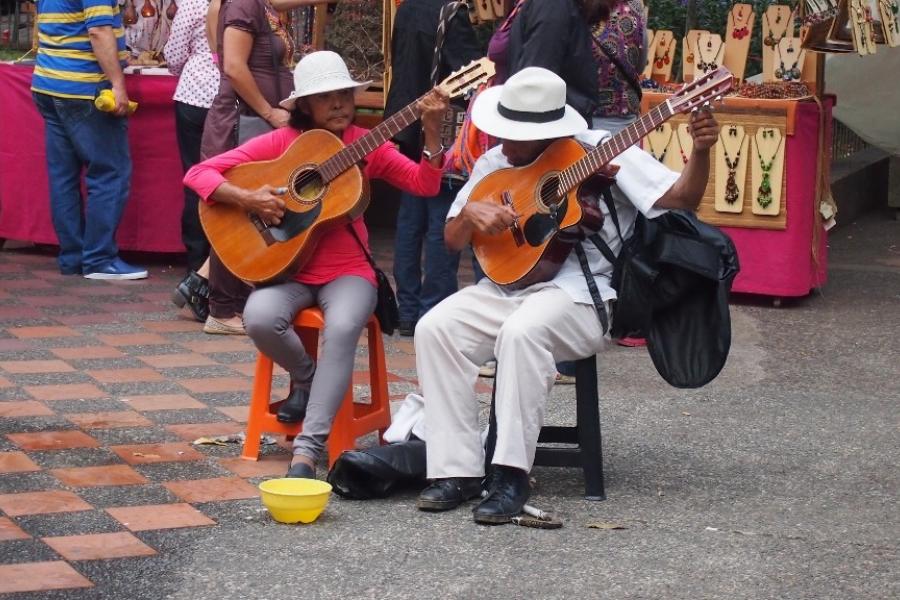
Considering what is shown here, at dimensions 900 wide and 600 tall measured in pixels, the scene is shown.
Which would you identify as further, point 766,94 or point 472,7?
point 472,7

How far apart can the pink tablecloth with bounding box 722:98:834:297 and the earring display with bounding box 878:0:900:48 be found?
0.46 metres

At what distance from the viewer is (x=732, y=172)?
7590 millimetres

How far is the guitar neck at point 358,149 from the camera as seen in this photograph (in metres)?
4.78

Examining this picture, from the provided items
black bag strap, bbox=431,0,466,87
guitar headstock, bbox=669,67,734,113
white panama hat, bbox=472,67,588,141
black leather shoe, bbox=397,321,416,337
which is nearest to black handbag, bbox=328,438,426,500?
white panama hat, bbox=472,67,588,141

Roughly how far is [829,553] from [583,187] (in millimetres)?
1277

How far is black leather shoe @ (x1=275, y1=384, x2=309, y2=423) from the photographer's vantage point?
5.03 m

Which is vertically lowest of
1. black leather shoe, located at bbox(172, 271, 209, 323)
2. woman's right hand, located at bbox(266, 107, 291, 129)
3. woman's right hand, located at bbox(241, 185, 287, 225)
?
black leather shoe, located at bbox(172, 271, 209, 323)

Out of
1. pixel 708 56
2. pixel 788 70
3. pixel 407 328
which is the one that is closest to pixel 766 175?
pixel 788 70

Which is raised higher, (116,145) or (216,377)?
(116,145)

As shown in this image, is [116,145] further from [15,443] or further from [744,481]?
[744,481]

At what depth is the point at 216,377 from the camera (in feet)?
20.0

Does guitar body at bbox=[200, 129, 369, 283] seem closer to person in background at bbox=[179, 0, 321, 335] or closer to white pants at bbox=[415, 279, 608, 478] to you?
white pants at bbox=[415, 279, 608, 478]

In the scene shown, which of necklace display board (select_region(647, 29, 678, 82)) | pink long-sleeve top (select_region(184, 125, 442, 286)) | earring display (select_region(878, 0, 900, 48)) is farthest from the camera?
necklace display board (select_region(647, 29, 678, 82))

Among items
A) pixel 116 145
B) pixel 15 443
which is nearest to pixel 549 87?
pixel 15 443
